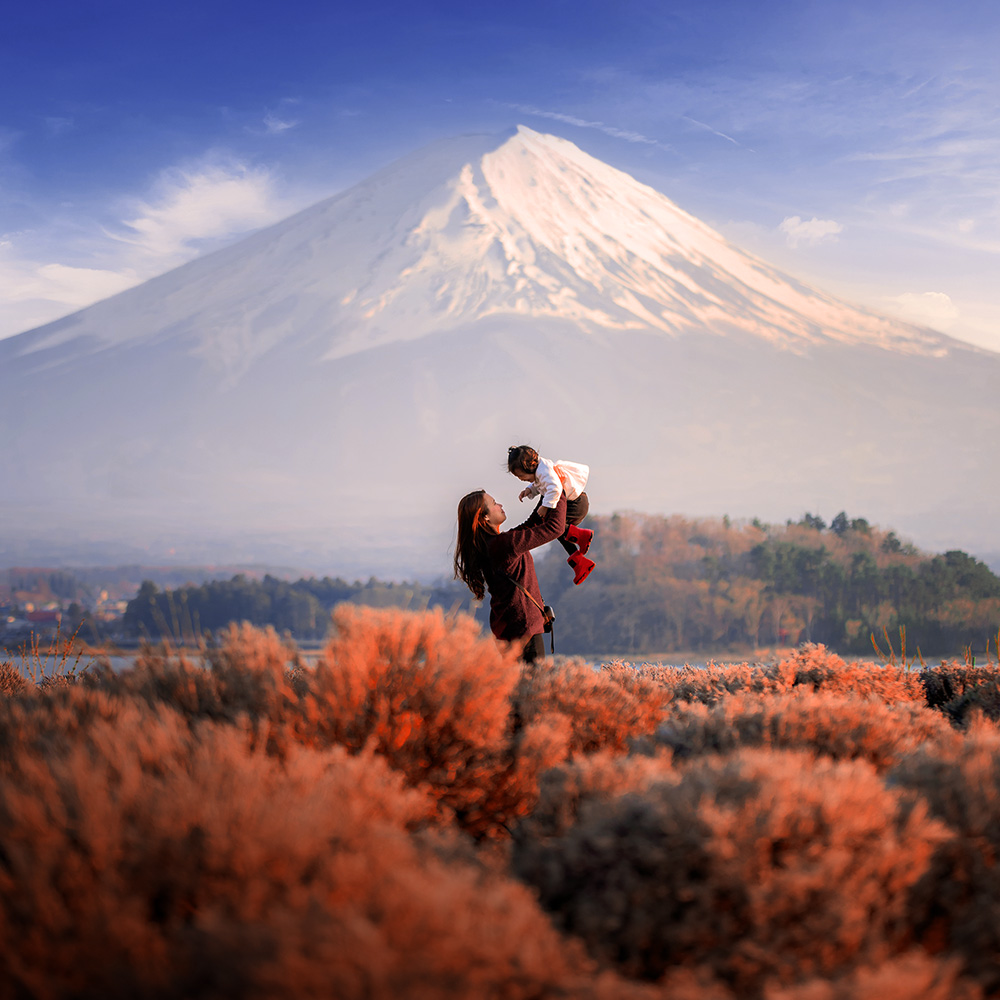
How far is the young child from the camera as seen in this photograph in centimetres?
527

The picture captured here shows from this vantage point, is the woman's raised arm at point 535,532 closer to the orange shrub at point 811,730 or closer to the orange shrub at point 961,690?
the orange shrub at point 811,730

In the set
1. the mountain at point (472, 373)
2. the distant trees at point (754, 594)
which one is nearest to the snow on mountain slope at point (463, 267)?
the mountain at point (472, 373)

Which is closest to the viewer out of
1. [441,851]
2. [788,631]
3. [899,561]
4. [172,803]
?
[172,803]

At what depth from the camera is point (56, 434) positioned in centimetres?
16450

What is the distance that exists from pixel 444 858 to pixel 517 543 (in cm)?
278

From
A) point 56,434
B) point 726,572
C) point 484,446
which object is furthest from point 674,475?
point 56,434

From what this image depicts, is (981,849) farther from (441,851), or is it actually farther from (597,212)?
(597,212)

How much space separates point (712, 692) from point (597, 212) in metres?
130

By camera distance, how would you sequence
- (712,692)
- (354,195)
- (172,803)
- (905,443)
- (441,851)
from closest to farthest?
(172,803)
(441,851)
(712,692)
(354,195)
(905,443)

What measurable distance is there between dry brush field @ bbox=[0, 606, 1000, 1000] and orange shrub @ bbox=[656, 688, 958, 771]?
290mm

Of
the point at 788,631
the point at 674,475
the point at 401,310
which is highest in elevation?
the point at 401,310

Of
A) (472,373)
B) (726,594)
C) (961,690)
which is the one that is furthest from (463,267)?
(961,690)

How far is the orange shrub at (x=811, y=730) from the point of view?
3707 millimetres

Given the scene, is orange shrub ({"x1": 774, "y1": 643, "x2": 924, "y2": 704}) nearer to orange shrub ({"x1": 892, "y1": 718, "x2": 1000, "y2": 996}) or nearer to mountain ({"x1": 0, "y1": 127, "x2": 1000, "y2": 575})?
orange shrub ({"x1": 892, "y1": 718, "x2": 1000, "y2": 996})
